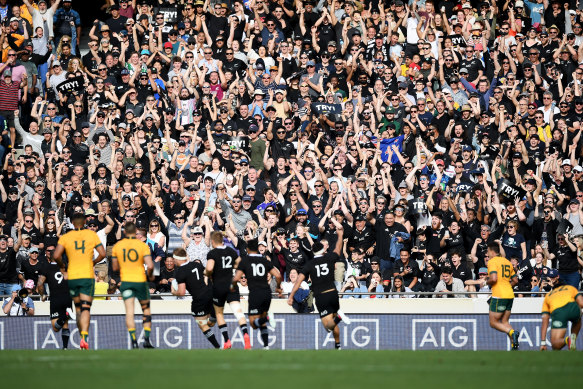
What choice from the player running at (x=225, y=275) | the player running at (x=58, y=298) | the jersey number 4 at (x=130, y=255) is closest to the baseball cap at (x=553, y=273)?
the player running at (x=225, y=275)

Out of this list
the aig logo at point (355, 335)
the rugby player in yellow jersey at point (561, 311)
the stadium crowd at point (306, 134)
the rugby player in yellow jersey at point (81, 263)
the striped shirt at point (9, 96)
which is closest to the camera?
the rugby player in yellow jersey at point (81, 263)

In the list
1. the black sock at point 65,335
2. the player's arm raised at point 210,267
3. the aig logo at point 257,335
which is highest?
the player's arm raised at point 210,267

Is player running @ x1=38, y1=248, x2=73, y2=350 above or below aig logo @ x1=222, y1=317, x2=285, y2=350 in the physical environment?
above

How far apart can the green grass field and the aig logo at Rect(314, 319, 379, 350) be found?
4569mm

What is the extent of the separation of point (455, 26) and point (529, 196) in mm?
6012

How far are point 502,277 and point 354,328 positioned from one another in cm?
389

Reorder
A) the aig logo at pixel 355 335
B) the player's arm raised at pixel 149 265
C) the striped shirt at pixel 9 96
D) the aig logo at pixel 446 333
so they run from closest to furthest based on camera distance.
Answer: the player's arm raised at pixel 149 265, the aig logo at pixel 446 333, the aig logo at pixel 355 335, the striped shirt at pixel 9 96

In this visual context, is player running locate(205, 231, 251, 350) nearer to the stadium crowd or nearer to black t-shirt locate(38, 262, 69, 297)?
black t-shirt locate(38, 262, 69, 297)

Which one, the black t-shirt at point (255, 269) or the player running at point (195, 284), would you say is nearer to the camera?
the black t-shirt at point (255, 269)

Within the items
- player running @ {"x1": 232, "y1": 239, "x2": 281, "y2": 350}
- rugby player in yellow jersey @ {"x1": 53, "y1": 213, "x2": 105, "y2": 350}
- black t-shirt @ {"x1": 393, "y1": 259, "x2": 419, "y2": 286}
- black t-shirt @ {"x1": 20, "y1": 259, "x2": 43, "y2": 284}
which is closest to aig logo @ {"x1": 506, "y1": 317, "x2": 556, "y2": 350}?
black t-shirt @ {"x1": 393, "y1": 259, "x2": 419, "y2": 286}

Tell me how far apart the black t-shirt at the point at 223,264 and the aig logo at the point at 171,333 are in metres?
3.38

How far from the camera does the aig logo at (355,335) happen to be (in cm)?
2067

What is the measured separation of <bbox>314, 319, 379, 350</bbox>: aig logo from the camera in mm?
20672

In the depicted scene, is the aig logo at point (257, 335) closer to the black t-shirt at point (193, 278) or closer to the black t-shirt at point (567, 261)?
the black t-shirt at point (193, 278)
